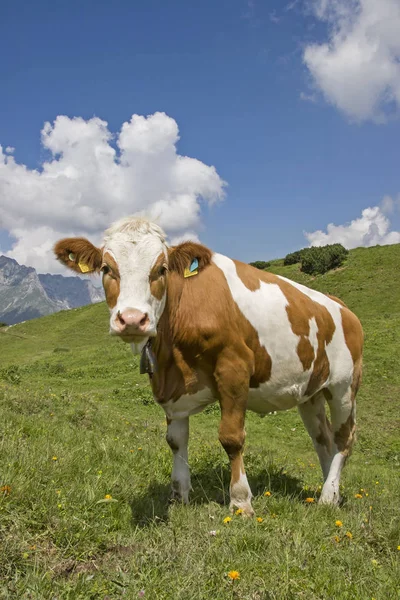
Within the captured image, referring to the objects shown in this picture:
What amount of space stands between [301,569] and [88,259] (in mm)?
3210

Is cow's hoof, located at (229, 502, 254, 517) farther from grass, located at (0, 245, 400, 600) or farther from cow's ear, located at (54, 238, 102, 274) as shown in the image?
cow's ear, located at (54, 238, 102, 274)

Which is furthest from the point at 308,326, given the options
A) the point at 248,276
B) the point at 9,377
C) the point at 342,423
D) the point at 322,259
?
the point at 322,259

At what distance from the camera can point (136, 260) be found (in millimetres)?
3969

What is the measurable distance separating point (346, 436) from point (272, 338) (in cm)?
234

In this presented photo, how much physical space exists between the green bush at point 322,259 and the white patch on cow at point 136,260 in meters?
39.2

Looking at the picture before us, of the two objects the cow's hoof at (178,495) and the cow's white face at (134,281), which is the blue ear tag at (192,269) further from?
the cow's hoof at (178,495)

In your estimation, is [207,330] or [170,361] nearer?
[207,330]

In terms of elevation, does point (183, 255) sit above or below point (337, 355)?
above

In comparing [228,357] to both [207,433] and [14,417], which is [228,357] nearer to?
[14,417]

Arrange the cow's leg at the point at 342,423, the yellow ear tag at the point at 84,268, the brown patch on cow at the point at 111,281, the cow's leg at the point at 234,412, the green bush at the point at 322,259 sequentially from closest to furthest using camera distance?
the brown patch on cow at the point at 111,281
the yellow ear tag at the point at 84,268
the cow's leg at the point at 234,412
the cow's leg at the point at 342,423
the green bush at the point at 322,259

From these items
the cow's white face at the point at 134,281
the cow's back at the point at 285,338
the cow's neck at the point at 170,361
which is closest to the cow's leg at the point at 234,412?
the cow's neck at the point at 170,361

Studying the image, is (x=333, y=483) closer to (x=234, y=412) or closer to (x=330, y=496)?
(x=330, y=496)

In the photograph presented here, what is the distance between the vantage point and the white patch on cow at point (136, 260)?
3.79 m

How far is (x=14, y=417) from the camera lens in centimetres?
710
